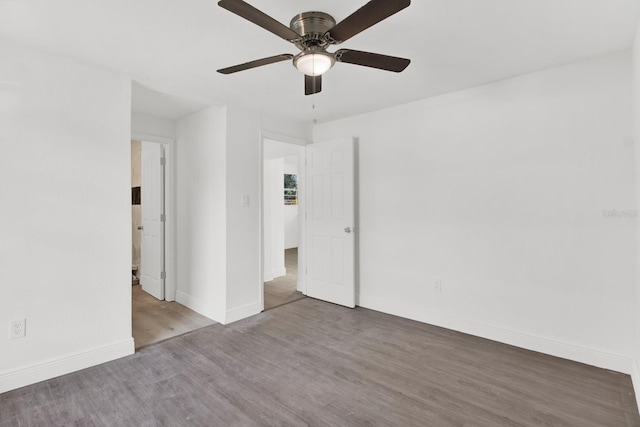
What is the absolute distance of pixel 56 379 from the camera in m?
2.28

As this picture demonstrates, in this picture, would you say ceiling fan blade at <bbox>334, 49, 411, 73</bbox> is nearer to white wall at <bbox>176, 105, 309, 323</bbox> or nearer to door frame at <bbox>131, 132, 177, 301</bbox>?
white wall at <bbox>176, 105, 309, 323</bbox>

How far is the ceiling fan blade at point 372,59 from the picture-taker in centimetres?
173

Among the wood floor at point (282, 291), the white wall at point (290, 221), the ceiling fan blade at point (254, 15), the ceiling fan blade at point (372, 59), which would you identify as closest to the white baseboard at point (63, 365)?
the wood floor at point (282, 291)

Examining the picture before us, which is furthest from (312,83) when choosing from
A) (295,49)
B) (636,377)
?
(636,377)

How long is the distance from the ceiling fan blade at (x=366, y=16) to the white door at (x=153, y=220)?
10.3 ft

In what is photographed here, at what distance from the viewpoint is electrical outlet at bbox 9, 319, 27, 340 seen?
2.16 meters

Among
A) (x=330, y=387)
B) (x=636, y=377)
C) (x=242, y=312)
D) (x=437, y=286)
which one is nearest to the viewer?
(x=636, y=377)

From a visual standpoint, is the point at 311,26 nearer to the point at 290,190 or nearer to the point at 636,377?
the point at 636,377

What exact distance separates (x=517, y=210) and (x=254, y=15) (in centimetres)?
253

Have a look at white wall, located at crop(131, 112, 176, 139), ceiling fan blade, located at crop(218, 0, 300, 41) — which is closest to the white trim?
ceiling fan blade, located at crop(218, 0, 300, 41)

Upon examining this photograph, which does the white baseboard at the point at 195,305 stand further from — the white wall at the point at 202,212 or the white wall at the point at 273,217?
the white wall at the point at 273,217

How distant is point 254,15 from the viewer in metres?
1.40

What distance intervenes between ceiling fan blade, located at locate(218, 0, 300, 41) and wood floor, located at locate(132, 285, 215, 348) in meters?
2.74

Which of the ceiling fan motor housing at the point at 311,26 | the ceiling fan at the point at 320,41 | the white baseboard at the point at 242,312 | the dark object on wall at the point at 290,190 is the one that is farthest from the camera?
the dark object on wall at the point at 290,190
